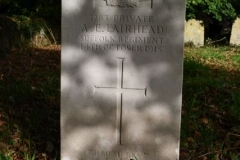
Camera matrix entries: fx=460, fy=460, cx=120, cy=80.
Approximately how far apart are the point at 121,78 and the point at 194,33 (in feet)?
33.1

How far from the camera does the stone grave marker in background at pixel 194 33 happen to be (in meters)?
13.0

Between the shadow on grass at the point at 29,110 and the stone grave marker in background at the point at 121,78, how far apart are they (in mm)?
539

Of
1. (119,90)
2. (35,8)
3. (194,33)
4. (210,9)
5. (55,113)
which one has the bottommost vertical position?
(55,113)

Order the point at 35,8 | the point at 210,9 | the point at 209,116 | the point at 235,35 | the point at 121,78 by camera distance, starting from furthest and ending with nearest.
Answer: the point at 210,9
the point at 235,35
the point at 35,8
the point at 209,116
the point at 121,78

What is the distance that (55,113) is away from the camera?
4801 millimetres

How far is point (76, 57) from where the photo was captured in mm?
3340

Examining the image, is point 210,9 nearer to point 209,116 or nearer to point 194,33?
point 194,33

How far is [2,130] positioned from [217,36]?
13.8 m

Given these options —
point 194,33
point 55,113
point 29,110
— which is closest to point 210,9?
point 194,33

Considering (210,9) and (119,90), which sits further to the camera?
(210,9)

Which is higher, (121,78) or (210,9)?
(210,9)

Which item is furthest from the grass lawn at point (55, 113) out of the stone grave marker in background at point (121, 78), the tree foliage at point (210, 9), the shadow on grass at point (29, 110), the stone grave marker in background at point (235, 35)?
the tree foliage at point (210, 9)

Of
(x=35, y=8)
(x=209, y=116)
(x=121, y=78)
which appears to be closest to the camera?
(x=121, y=78)

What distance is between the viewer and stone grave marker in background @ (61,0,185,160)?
3.26 metres
